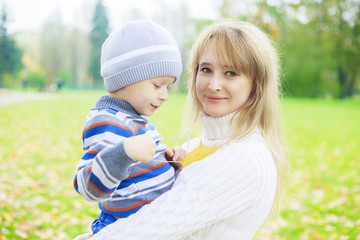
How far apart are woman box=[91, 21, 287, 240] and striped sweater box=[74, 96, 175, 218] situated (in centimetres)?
10

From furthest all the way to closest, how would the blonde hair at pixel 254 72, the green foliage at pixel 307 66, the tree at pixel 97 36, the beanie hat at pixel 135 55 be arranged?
the tree at pixel 97 36
the green foliage at pixel 307 66
the blonde hair at pixel 254 72
the beanie hat at pixel 135 55

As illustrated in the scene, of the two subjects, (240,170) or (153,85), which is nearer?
(240,170)

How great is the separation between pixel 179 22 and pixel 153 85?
49478 mm

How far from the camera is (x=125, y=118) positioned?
1.60 meters

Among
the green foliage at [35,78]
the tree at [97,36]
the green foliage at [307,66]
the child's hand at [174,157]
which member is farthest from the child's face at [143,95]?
the green foliage at [35,78]

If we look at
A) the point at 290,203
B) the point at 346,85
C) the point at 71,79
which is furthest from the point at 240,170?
the point at 71,79

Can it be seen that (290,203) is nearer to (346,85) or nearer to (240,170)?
(240,170)

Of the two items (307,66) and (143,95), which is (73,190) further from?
(307,66)

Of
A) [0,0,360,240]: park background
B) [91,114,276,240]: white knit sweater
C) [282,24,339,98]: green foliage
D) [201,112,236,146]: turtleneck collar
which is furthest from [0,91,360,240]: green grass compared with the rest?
[282,24,339,98]: green foliage

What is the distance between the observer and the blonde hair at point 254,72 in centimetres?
185

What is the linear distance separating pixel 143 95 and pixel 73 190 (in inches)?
180

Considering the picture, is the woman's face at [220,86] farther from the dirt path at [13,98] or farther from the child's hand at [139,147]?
the dirt path at [13,98]

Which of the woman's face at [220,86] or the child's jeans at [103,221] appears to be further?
→ the woman's face at [220,86]

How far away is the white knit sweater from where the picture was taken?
4.87ft
